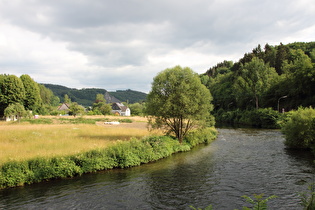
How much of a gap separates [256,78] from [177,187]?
3005 inches

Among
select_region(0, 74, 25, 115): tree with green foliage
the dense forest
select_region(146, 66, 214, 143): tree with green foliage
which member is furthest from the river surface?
select_region(0, 74, 25, 115): tree with green foliage

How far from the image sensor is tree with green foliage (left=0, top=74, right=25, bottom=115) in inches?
2616

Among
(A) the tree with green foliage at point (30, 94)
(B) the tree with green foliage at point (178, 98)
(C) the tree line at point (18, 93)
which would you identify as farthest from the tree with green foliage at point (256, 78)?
(A) the tree with green foliage at point (30, 94)

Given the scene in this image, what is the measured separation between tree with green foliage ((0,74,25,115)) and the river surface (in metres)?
62.0

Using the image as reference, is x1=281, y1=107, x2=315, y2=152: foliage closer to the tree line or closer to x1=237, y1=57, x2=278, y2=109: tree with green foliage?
x1=237, y1=57, x2=278, y2=109: tree with green foliage

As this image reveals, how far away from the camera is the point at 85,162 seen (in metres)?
19.6

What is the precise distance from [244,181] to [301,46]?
489 feet

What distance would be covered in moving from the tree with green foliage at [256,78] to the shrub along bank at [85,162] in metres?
65.4

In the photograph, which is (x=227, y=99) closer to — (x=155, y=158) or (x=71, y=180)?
(x=155, y=158)

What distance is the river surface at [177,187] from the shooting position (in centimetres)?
1345

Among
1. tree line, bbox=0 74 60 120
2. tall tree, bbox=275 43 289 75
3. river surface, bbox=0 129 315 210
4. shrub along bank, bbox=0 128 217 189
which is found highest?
tall tree, bbox=275 43 289 75

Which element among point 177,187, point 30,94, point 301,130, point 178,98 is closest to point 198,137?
point 178,98

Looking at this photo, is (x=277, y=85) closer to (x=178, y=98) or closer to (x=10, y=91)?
(x=178, y=98)

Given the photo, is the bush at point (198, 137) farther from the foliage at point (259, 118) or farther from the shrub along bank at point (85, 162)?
the foliage at point (259, 118)
